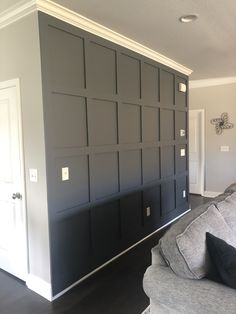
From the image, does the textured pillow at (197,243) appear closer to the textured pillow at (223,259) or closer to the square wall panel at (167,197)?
the textured pillow at (223,259)

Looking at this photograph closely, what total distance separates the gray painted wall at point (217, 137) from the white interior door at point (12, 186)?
15.3 feet

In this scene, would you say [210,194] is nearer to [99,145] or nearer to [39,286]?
[99,145]

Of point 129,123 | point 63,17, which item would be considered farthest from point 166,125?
point 63,17

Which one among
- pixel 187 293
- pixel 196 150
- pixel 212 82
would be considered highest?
pixel 212 82

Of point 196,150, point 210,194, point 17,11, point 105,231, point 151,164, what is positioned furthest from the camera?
point 196,150

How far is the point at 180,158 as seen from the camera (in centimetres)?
479

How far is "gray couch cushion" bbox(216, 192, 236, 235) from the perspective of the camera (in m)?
1.98

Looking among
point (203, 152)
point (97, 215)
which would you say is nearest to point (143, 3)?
point (97, 215)

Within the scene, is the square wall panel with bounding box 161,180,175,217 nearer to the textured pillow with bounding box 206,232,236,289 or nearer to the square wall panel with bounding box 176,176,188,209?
the square wall panel with bounding box 176,176,188,209

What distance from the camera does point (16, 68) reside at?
2.57 metres

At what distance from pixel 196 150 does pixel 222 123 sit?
2.82 ft

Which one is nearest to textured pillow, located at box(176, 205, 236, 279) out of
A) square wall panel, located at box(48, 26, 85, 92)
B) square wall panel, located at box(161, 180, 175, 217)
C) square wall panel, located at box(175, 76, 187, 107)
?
square wall panel, located at box(48, 26, 85, 92)

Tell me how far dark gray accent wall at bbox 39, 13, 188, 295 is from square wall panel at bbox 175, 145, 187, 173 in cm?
38

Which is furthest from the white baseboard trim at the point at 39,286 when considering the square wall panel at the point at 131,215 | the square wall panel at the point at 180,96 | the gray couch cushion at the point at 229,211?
the square wall panel at the point at 180,96
